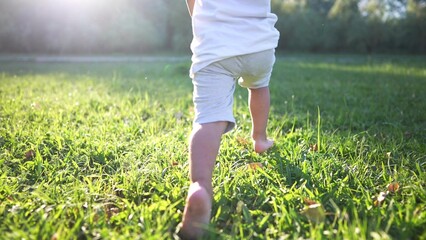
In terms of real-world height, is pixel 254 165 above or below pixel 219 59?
below

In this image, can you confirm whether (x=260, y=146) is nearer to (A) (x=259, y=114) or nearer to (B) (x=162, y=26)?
(A) (x=259, y=114)

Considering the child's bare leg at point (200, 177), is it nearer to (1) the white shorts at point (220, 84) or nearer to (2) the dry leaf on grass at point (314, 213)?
(1) the white shorts at point (220, 84)

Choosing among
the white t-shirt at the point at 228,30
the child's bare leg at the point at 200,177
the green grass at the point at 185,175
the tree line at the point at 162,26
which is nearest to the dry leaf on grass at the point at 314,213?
the green grass at the point at 185,175

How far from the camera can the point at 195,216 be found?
3.68ft

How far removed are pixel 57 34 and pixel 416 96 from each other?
498 inches

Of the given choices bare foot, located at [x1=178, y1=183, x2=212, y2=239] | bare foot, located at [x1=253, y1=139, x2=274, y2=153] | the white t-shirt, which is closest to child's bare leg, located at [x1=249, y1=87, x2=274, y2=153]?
bare foot, located at [x1=253, y1=139, x2=274, y2=153]

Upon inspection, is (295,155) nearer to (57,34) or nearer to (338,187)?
(338,187)

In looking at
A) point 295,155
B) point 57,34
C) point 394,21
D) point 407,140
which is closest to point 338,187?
point 295,155

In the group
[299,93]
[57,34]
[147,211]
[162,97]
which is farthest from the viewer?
[57,34]

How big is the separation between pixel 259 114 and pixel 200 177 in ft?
2.21

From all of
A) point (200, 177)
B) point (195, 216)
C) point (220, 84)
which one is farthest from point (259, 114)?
point (195, 216)

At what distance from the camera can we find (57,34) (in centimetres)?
1326

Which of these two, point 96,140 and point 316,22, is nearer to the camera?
point 96,140

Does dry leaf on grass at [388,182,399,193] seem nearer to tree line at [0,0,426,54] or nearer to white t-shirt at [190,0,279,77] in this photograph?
white t-shirt at [190,0,279,77]
